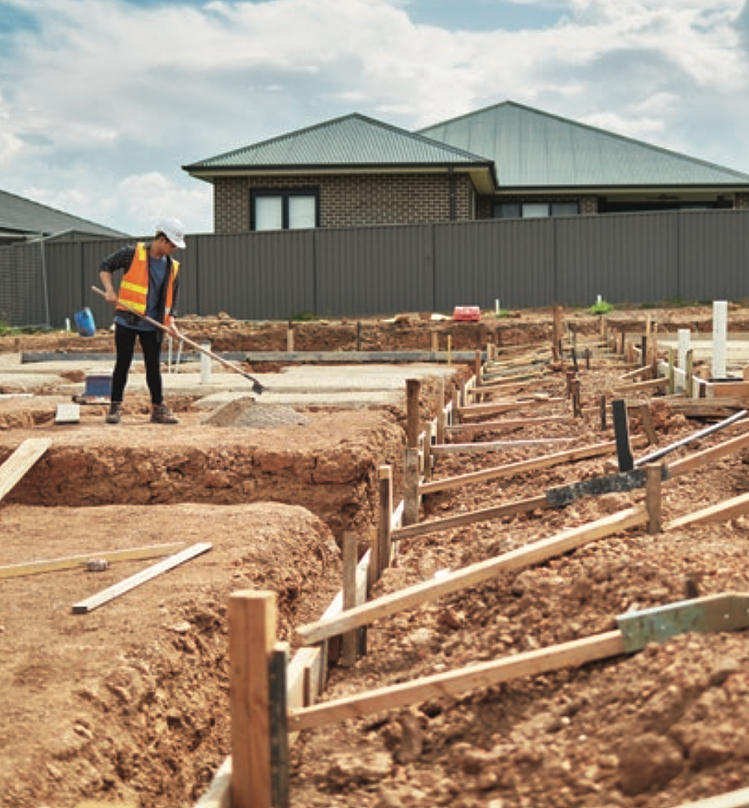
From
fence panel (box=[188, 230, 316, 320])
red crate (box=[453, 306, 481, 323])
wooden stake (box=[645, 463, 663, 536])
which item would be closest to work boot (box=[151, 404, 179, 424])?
wooden stake (box=[645, 463, 663, 536])

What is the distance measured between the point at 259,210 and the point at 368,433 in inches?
756

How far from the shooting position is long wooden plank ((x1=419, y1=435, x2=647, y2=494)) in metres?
7.35

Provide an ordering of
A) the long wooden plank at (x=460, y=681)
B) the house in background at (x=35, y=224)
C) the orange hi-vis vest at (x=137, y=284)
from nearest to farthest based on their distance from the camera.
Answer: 1. the long wooden plank at (x=460, y=681)
2. the orange hi-vis vest at (x=137, y=284)
3. the house in background at (x=35, y=224)

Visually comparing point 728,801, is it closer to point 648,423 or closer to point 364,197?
point 648,423

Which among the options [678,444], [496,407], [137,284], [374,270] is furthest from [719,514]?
[374,270]

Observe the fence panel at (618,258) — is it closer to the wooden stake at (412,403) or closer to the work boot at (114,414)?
the work boot at (114,414)

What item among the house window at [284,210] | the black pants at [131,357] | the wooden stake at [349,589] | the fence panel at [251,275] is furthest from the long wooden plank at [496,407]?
the house window at [284,210]

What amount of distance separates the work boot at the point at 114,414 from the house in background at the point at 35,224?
23.5m

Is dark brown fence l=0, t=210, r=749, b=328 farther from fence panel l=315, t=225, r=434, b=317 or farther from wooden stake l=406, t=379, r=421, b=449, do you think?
wooden stake l=406, t=379, r=421, b=449

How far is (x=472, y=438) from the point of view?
1068 cm

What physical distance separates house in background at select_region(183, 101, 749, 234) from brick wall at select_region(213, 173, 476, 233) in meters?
0.02

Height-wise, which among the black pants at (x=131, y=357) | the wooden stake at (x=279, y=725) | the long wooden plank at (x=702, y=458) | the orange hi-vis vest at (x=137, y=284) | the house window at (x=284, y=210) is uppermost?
the house window at (x=284, y=210)

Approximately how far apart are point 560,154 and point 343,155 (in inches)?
267

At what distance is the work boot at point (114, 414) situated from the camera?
412 inches
